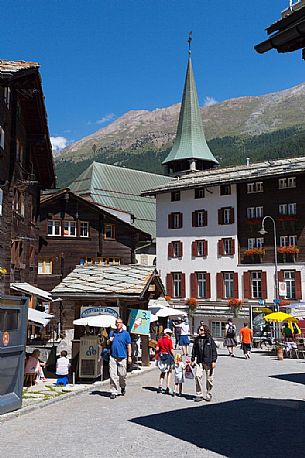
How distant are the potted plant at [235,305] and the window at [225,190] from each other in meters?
7.75

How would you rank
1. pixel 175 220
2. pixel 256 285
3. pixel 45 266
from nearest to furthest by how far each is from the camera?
pixel 256 285
pixel 45 266
pixel 175 220

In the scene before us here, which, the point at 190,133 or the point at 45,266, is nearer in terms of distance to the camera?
the point at 45,266

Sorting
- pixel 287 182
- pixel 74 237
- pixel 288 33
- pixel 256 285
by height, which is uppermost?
pixel 287 182

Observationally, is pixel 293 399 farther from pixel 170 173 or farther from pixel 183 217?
pixel 170 173

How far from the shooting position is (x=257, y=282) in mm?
39344

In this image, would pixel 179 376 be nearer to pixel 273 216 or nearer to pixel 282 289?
pixel 282 289

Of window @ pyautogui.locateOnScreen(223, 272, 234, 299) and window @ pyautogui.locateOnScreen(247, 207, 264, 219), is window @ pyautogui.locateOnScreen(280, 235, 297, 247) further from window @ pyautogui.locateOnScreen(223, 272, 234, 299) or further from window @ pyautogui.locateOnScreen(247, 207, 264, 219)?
window @ pyautogui.locateOnScreen(223, 272, 234, 299)

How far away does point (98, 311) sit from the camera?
57.7ft

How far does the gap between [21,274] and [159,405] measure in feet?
51.1

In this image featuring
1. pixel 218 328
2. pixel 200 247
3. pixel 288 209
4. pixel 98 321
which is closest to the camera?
pixel 98 321

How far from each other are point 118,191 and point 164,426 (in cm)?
5818

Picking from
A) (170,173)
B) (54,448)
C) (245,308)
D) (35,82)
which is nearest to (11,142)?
(35,82)

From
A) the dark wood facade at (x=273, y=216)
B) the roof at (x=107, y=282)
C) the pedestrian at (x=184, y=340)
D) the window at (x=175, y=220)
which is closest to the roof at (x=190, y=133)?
the window at (x=175, y=220)

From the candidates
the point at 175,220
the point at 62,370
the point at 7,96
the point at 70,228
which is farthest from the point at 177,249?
the point at 62,370
